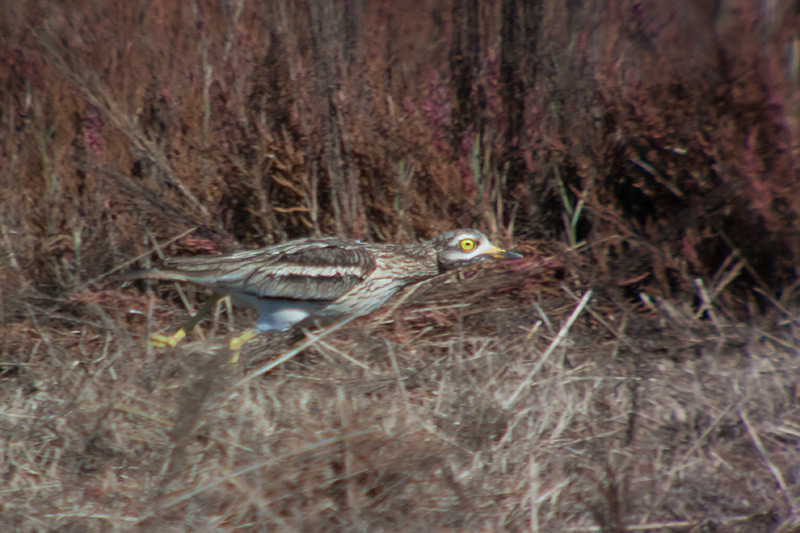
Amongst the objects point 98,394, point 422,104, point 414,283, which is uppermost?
point 422,104

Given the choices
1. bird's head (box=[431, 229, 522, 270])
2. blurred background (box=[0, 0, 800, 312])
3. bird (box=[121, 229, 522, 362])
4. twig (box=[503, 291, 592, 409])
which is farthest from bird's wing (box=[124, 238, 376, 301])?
twig (box=[503, 291, 592, 409])

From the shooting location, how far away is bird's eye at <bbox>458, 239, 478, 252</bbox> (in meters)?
4.39

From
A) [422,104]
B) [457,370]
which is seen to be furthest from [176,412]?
[422,104]

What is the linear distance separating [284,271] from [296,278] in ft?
0.25

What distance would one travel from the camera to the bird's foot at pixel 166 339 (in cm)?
400

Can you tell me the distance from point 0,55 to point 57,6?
0.64 m

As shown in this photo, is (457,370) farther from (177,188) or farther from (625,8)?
(625,8)

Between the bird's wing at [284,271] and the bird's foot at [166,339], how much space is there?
0.32 meters

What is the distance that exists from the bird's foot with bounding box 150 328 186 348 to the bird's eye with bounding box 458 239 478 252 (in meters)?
1.67

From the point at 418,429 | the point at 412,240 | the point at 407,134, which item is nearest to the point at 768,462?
the point at 418,429

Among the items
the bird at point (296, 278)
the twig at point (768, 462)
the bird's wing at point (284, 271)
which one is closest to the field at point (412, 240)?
the twig at point (768, 462)

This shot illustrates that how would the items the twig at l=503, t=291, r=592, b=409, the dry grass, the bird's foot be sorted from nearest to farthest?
the dry grass < the twig at l=503, t=291, r=592, b=409 < the bird's foot

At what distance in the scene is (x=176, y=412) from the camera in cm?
310

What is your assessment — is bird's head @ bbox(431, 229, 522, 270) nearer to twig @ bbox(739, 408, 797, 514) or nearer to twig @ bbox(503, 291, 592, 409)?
twig @ bbox(503, 291, 592, 409)
